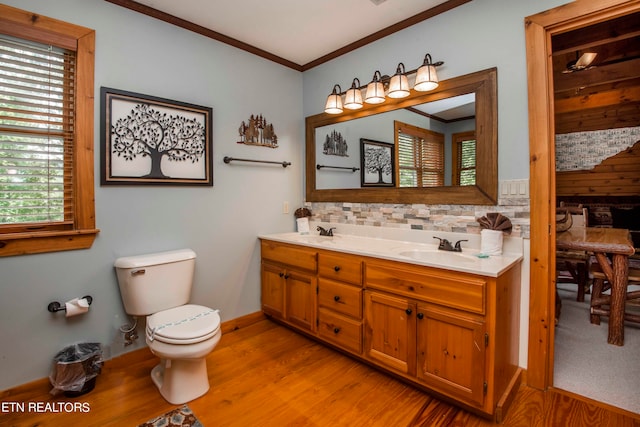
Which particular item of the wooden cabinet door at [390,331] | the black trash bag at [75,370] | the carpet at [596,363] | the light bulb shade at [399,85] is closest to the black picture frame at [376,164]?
the light bulb shade at [399,85]

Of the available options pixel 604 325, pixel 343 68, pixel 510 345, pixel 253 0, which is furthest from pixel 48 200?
pixel 604 325

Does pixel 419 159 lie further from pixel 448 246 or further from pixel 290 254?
pixel 290 254

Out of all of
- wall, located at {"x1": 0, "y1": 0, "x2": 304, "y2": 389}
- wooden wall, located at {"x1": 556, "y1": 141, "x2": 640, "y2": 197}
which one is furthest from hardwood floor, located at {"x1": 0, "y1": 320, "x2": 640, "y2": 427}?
Result: wooden wall, located at {"x1": 556, "y1": 141, "x2": 640, "y2": 197}

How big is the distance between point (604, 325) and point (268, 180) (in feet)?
10.7

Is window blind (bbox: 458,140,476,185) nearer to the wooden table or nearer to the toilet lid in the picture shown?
the wooden table

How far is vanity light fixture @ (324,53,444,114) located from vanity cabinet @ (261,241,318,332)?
1223 millimetres

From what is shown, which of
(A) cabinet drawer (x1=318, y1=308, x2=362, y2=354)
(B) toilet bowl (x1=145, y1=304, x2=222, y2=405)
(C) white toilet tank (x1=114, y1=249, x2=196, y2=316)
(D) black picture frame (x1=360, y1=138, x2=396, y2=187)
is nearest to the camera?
(B) toilet bowl (x1=145, y1=304, x2=222, y2=405)

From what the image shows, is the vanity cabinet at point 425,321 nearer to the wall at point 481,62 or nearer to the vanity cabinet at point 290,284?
the vanity cabinet at point 290,284

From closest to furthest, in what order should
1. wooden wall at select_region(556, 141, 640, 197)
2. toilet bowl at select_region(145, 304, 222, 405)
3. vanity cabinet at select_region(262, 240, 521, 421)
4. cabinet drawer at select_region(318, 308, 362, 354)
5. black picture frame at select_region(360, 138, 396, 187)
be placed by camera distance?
vanity cabinet at select_region(262, 240, 521, 421) < toilet bowl at select_region(145, 304, 222, 405) < cabinet drawer at select_region(318, 308, 362, 354) < black picture frame at select_region(360, 138, 396, 187) < wooden wall at select_region(556, 141, 640, 197)

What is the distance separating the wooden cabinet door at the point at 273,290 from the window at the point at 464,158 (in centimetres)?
155

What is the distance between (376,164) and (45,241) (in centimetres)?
227

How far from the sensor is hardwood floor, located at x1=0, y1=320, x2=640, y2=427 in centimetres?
161

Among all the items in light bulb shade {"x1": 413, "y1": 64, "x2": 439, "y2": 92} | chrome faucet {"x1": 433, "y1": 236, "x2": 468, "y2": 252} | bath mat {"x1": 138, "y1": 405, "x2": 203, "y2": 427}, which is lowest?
bath mat {"x1": 138, "y1": 405, "x2": 203, "y2": 427}

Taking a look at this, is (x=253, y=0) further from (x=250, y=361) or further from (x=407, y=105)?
(x=250, y=361)
